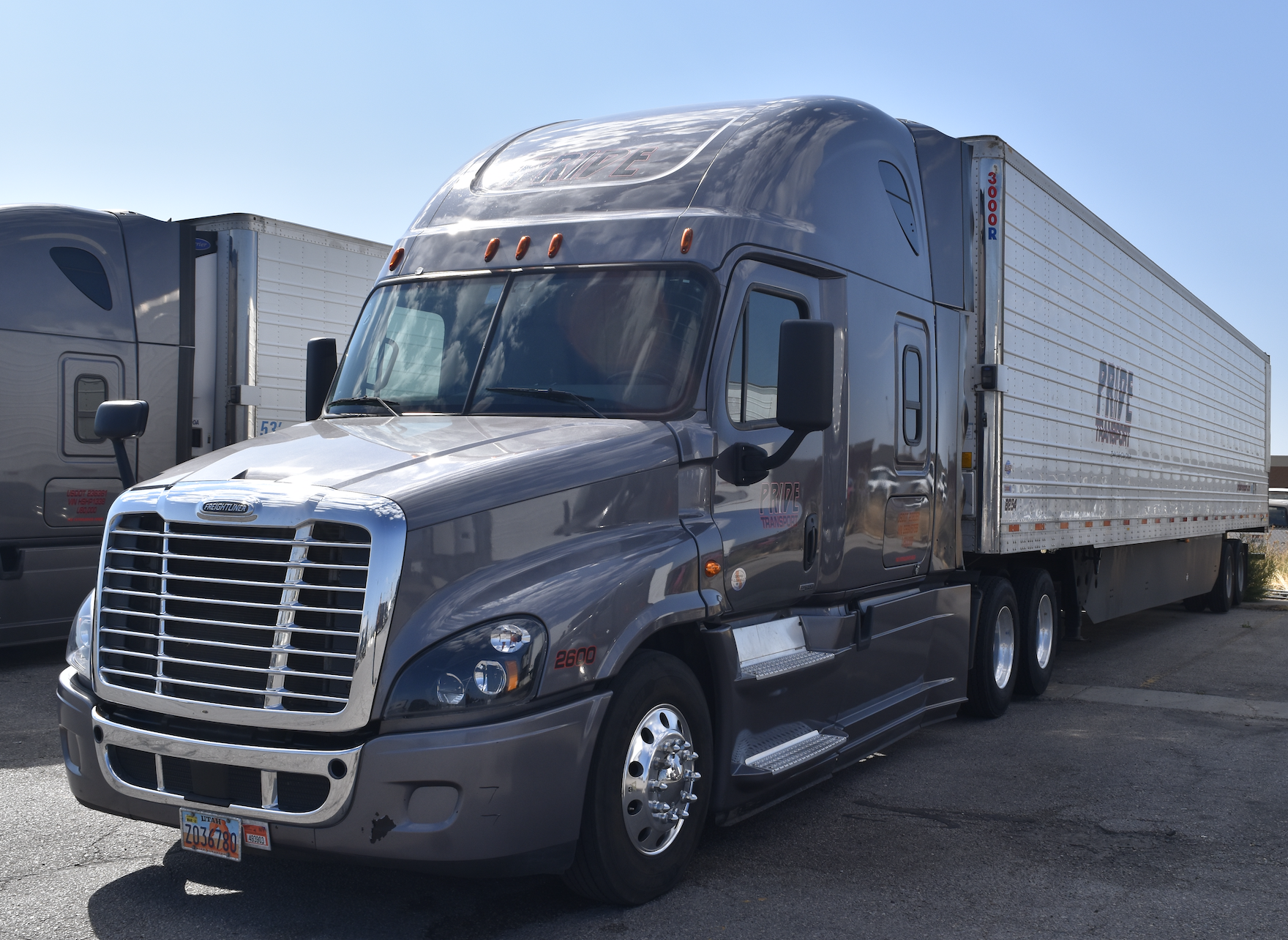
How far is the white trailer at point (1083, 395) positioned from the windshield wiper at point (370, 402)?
4572 millimetres

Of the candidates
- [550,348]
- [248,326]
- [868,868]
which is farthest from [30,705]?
[868,868]

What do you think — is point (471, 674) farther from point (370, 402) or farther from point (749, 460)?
point (370, 402)

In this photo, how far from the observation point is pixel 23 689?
9062 millimetres

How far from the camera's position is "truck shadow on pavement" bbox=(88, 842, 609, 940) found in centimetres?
457

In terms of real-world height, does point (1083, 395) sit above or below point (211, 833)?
above

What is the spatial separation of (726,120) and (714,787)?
3291 millimetres

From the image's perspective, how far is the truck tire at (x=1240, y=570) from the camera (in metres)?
19.3

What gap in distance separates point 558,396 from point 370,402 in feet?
3.20

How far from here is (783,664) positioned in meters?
5.84

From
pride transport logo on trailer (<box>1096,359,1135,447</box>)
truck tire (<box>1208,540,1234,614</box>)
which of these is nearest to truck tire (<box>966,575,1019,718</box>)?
pride transport logo on trailer (<box>1096,359,1135,447</box>)

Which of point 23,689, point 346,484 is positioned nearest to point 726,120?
point 346,484

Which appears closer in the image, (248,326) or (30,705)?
(30,705)

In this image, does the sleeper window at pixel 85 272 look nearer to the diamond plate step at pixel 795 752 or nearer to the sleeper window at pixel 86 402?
the sleeper window at pixel 86 402

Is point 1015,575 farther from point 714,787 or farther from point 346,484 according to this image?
point 346,484
